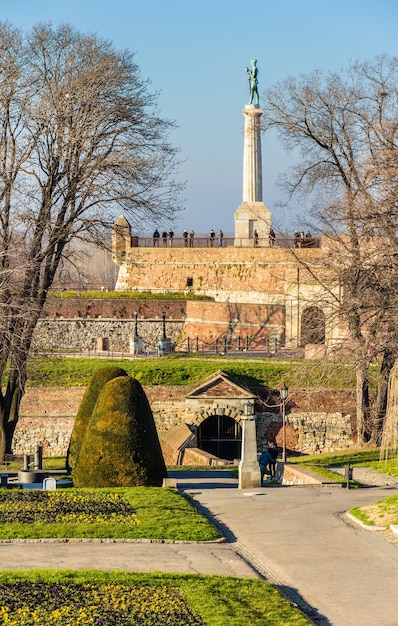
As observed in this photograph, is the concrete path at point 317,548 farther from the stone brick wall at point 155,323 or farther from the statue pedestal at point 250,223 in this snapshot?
the statue pedestal at point 250,223

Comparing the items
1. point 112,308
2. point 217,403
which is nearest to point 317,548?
point 217,403

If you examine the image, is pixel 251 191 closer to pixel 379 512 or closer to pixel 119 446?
pixel 119 446

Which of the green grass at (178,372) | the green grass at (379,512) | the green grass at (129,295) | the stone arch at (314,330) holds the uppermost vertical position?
the green grass at (129,295)

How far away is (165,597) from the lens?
14586 mm

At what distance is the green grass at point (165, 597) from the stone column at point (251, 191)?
1893 inches

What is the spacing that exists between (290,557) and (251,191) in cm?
4801

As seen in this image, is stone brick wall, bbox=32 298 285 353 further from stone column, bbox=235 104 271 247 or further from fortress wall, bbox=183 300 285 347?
stone column, bbox=235 104 271 247

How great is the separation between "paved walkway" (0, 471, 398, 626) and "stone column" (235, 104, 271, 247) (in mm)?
42410

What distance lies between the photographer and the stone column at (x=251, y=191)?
6350cm

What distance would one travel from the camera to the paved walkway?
1507 cm

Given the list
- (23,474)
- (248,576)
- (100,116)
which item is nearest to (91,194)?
(100,116)

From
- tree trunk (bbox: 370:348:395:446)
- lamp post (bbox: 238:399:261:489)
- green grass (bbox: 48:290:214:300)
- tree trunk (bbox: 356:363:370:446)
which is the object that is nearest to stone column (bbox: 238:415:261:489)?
lamp post (bbox: 238:399:261:489)

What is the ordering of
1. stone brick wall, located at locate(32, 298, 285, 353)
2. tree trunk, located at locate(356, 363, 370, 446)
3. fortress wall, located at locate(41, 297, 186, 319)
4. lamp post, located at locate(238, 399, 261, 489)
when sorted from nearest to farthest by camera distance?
lamp post, located at locate(238, 399, 261, 489) → tree trunk, located at locate(356, 363, 370, 446) → stone brick wall, located at locate(32, 298, 285, 353) → fortress wall, located at locate(41, 297, 186, 319)

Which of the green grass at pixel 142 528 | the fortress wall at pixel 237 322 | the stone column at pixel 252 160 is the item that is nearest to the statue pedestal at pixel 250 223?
the stone column at pixel 252 160
